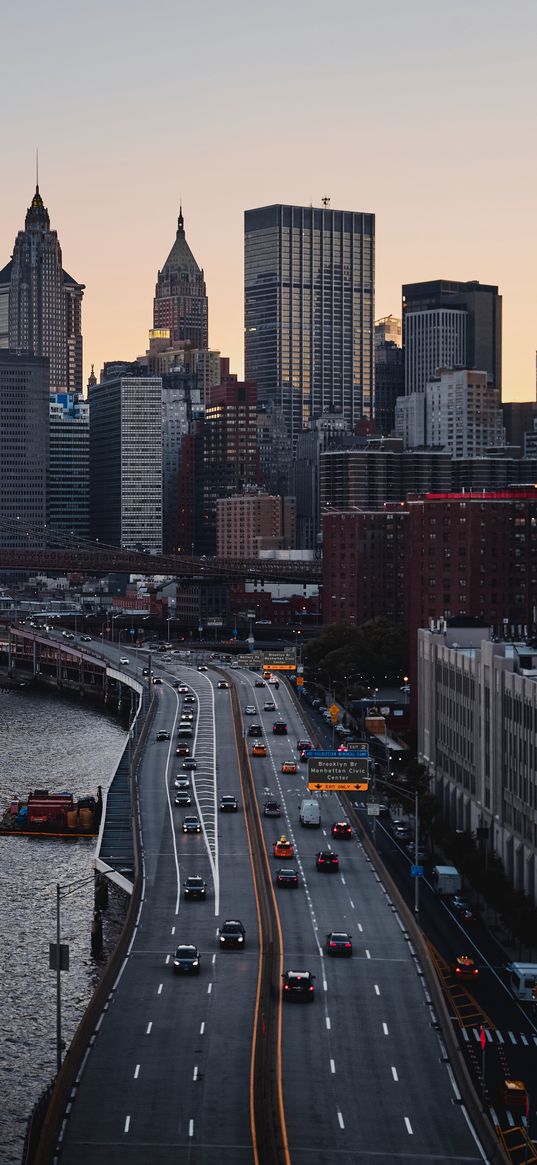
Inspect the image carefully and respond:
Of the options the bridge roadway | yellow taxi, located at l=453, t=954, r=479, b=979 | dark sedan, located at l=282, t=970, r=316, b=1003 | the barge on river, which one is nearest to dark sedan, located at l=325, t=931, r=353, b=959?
the bridge roadway

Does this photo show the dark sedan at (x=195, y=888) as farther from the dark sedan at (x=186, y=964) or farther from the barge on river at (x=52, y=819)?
the barge on river at (x=52, y=819)

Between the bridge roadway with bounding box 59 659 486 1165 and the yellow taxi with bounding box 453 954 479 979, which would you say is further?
the yellow taxi with bounding box 453 954 479 979

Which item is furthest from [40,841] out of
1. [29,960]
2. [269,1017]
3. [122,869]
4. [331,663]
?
[331,663]

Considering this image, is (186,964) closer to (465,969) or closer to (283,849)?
(465,969)

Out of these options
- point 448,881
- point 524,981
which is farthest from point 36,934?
point 524,981

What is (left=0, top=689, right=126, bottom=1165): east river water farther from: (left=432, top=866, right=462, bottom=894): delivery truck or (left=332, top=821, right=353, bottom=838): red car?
(left=432, top=866, right=462, bottom=894): delivery truck
